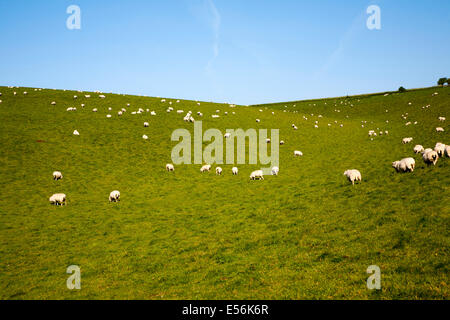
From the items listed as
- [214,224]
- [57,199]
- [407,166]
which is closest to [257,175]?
[214,224]

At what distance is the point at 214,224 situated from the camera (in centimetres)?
1519

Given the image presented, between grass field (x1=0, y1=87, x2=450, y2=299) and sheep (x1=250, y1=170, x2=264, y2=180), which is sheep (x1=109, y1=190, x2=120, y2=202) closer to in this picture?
grass field (x1=0, y1=87, x2=450, y2=299)

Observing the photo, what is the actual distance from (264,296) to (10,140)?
125ft

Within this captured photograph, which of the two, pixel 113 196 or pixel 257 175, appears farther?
pixel 257 175

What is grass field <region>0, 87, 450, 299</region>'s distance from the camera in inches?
339

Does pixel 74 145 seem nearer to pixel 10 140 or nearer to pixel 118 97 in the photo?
pixel 10 140

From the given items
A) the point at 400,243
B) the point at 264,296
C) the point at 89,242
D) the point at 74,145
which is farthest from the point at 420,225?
the point at 74,145

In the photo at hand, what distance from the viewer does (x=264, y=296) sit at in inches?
316

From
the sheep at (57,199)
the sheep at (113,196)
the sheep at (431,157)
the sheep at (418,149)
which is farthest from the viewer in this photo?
the sheep at (418,149)

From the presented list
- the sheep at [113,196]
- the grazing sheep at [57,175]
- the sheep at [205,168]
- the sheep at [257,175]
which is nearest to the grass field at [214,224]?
the sheep at [113,196]

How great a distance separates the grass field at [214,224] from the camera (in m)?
8.61

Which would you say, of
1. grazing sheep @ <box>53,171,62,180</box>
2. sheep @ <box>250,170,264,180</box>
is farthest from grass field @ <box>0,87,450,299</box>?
sheep @ <box>250,170,264,180</box>

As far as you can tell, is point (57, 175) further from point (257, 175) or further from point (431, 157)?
point (431, 157)

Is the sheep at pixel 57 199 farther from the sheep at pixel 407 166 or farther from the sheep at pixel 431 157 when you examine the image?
the sheep at pixel 431 157
